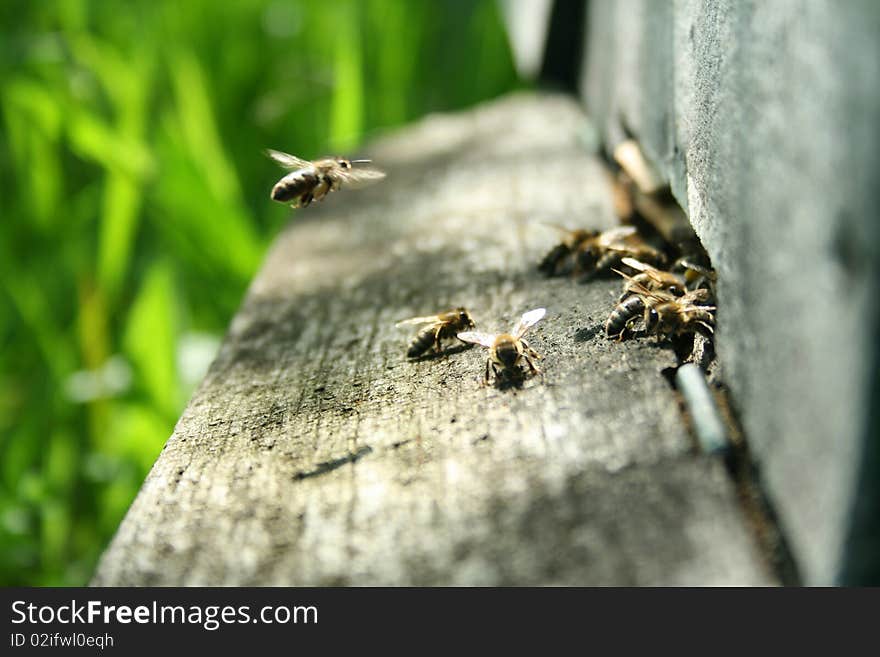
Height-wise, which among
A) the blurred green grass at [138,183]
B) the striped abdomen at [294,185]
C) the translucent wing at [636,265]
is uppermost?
the striped abdomen at [294,185]

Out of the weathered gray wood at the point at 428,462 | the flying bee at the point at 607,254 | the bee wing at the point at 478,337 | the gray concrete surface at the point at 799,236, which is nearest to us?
the gray concrete surface at the point at 799,236

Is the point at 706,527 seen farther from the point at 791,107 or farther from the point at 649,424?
the point at 791,107

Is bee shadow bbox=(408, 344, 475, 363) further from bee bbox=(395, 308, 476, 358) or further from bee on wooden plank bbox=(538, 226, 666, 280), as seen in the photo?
bee on wooden plank bbox=(538, 226, 666, 280)

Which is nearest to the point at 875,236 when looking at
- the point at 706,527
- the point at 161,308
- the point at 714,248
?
the point at 706,527

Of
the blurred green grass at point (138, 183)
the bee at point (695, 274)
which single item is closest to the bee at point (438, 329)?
the bee at point (695, 274)

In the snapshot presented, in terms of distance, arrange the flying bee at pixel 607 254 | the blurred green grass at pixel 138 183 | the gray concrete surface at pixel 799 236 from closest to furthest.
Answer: the gray concrete surface at pixel 799 236
the flying bee at pixel 607 254
the blurred green grass at pixel 138 183

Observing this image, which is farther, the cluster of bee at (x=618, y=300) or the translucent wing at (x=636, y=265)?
the translucent wing at (x=636, y=265)

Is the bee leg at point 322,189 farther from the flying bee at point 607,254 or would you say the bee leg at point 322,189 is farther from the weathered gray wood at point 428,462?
the flying bee at point 607,254
